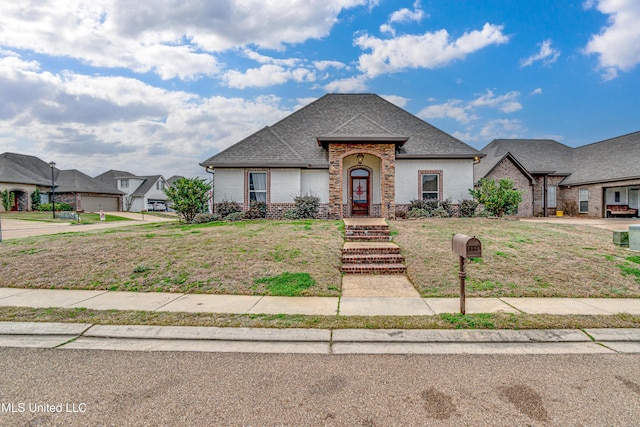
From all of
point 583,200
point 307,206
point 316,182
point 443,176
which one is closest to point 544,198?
point 583,200

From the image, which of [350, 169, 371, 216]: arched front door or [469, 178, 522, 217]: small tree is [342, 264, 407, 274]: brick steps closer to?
[350, 169, 371, 216]: arched front door

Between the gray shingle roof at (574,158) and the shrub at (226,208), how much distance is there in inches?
702

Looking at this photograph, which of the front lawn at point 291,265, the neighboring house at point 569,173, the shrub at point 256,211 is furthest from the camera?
the neighboring house at point 569,173

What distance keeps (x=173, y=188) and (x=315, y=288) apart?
13102 mm

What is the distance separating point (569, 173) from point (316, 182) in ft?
73.6

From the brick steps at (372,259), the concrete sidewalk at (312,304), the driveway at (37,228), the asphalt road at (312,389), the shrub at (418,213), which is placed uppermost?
the shrub at (418,213)

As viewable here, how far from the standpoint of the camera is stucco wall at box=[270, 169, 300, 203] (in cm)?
1675

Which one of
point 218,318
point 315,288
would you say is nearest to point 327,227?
point 315,288

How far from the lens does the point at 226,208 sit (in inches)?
659

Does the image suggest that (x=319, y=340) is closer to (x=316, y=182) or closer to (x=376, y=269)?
(x=376, y=269)

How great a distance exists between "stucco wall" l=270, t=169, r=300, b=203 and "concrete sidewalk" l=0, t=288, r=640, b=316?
10.9 m

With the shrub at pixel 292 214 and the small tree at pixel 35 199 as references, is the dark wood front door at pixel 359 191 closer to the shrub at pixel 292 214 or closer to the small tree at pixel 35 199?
the shrub at pixel 292 214

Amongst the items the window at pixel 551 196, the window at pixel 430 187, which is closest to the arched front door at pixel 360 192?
the window at pixel 430 187

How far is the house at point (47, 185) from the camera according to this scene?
3322cm
